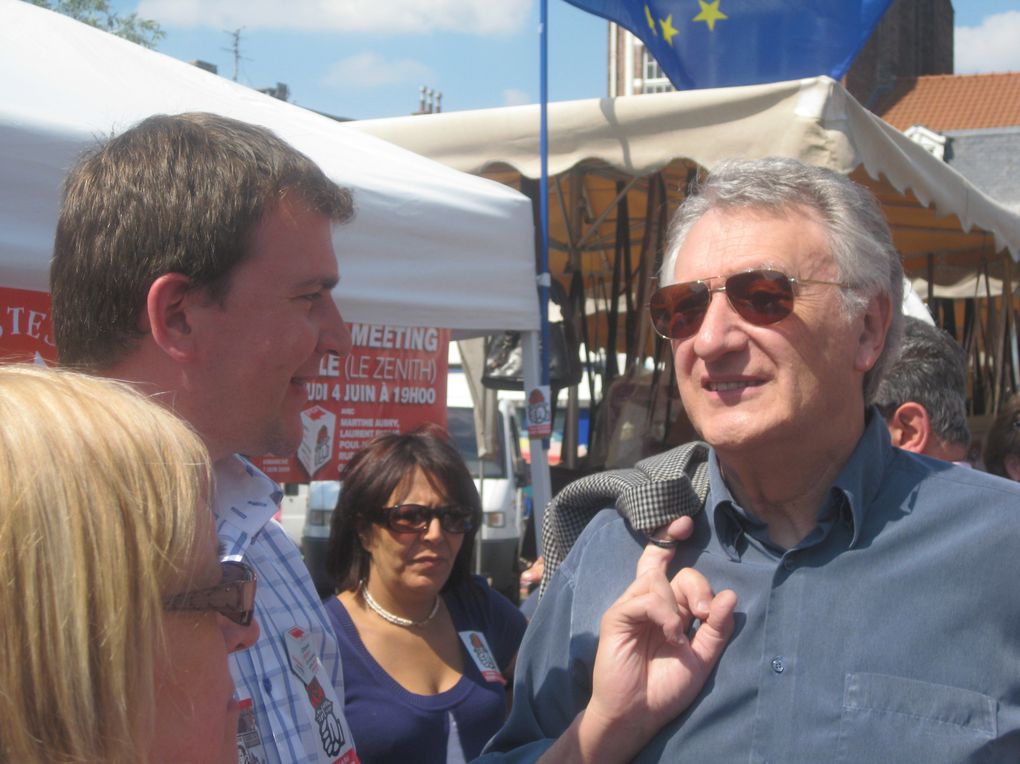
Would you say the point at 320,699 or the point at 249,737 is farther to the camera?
the point at 320,699

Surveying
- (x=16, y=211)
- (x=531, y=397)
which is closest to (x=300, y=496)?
(x=531, y=397)

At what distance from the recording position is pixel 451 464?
3.04 meters

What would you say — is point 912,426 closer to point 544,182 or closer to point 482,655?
point 482,655

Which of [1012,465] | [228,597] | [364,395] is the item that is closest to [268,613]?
[228,597]

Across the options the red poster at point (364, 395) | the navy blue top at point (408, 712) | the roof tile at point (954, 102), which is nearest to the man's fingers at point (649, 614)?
the navy blue top at point (408, 712)

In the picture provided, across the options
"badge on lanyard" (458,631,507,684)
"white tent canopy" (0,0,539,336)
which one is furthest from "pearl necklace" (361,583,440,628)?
"white tent canopy" (0,0,539,336)

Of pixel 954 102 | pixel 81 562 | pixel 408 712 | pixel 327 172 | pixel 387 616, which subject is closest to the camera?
pixel 81 562

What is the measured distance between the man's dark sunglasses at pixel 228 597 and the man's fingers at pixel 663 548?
0.61m

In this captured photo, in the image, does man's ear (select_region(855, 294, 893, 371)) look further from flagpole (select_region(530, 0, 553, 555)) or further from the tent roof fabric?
the tent roof fabric

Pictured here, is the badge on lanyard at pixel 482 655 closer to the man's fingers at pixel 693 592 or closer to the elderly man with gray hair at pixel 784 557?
the elderly man with gray hair at pixel 784 557

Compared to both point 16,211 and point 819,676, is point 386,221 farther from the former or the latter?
point 819,676

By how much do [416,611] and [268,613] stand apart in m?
1.40

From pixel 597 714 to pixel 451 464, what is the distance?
1.67 meters

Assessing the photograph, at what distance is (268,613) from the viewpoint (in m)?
1.52
